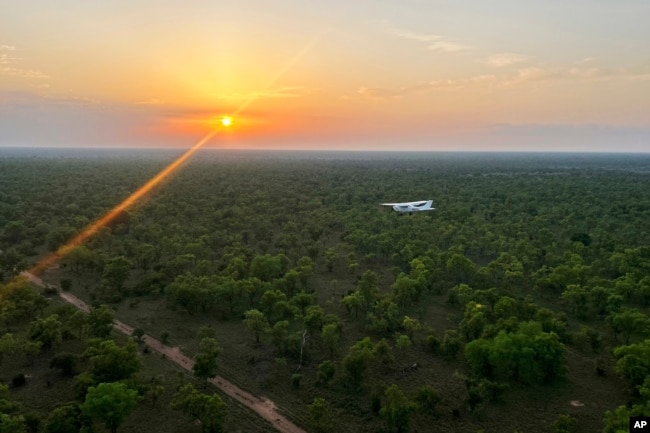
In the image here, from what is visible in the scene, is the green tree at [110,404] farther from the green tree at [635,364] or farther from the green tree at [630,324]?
the green tree at [630,324]

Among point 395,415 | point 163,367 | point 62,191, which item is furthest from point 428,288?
point 62,191

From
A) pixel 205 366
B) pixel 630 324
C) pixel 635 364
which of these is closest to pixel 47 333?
pixel 205 366

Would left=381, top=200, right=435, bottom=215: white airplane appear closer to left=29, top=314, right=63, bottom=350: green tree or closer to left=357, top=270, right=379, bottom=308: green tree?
left=357, top=270, right=379, bottom=308: green tree

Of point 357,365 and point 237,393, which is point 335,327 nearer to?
point 357,365

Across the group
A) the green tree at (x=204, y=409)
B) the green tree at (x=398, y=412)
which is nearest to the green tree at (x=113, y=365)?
the green tree at (x=204, y=409)

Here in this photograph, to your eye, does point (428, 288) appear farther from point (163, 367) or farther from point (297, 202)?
point (297, 202)

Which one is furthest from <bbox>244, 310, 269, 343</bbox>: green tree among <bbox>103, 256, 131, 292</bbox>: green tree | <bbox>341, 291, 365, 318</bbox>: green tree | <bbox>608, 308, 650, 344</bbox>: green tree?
<bbox>608, 308, 650, 344</bbox>: green tree
